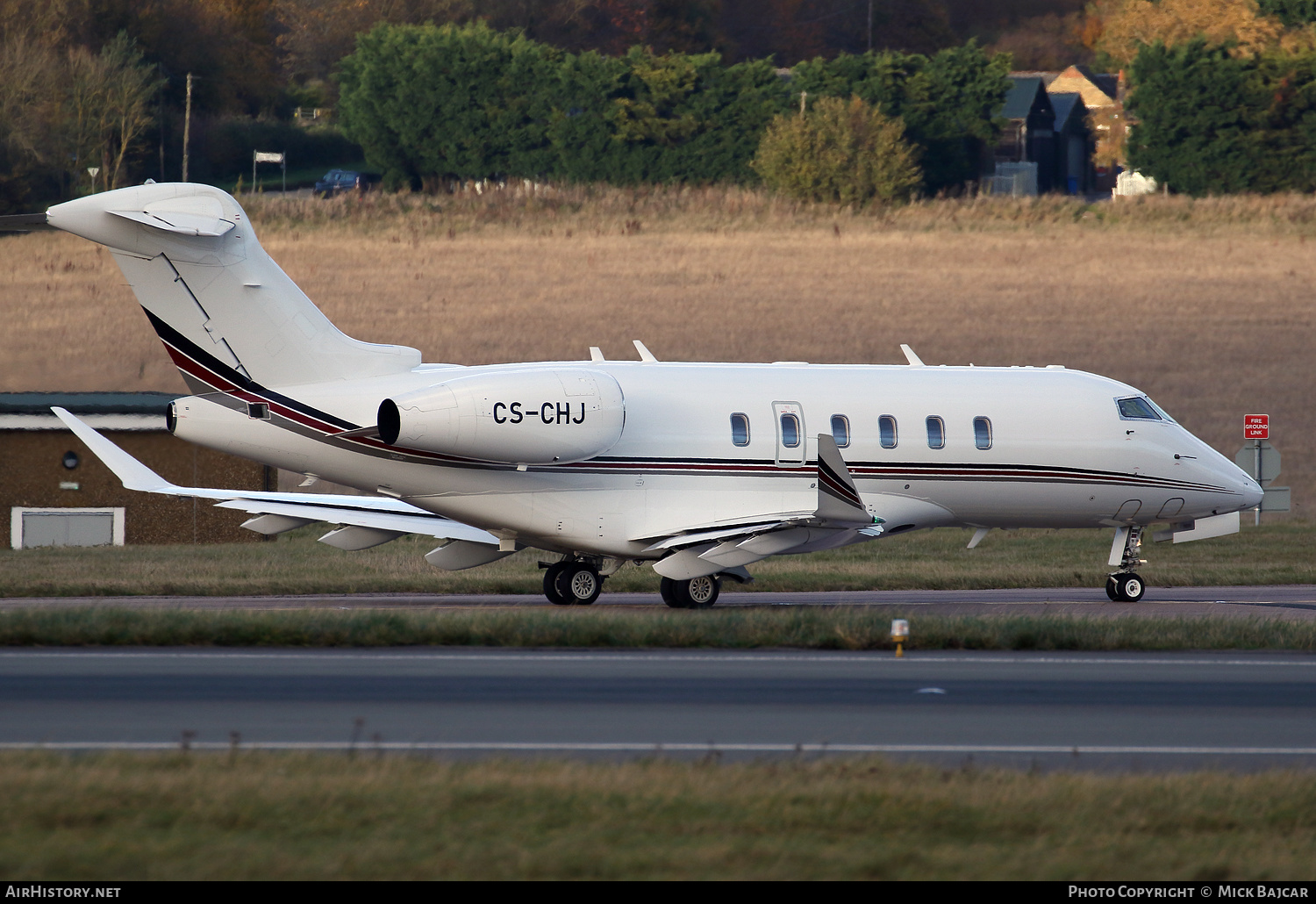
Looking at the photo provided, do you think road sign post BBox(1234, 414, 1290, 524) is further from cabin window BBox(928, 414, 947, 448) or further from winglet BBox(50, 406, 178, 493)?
winglet BBox(50, 406, 178, 493)

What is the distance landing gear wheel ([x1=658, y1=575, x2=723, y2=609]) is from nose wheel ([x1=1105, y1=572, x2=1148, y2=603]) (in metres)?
5.86

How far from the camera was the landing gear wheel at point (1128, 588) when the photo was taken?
23984mm

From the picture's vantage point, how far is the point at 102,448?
21656 millimetres

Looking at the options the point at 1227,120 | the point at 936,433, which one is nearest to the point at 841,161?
the point at 1227,120

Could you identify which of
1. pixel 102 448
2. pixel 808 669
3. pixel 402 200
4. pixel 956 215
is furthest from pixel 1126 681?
pixel 402 200

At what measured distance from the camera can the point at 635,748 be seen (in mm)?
11797

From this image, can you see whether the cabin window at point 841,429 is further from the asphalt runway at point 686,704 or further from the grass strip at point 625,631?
the asphalt runway at point 686,704

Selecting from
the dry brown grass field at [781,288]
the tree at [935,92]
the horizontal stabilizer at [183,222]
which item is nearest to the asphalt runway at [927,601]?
the horizontal stabilizer at [183,222]

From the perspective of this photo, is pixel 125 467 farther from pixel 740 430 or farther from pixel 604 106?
pixel 604 106

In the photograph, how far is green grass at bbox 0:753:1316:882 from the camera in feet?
26.7

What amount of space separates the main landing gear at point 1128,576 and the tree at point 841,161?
47.7m

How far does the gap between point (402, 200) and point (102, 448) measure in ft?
166

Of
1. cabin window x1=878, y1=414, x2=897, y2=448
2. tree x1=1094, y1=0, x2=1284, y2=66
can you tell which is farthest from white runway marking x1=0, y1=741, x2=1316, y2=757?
tree x1=1094, y1=0, x2=1284, y2=66
